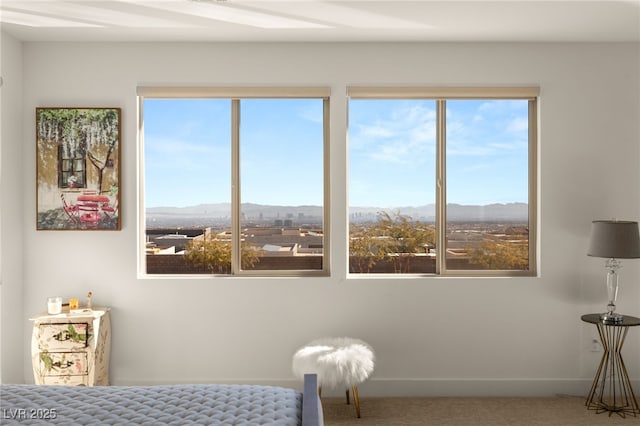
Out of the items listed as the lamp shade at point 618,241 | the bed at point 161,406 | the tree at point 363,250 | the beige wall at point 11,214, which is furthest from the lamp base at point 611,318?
the beige wall at point 11,214

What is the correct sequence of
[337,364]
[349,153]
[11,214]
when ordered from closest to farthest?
[337,364]
[11,214]
[349,153]

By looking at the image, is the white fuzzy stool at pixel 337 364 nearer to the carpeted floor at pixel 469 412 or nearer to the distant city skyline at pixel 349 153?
the carpeted floor at pixel 469 412

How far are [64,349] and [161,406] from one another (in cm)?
187

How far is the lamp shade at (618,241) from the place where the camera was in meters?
3.50

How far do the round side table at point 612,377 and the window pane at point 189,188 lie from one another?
284 centimetres

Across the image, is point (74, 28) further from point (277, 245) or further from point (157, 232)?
point (277, 245)

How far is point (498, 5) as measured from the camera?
329cm

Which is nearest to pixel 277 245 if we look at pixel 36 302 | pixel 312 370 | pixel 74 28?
pixel 312 370

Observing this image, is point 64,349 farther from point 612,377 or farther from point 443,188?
point 612,377

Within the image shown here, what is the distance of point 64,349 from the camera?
361 centimetres

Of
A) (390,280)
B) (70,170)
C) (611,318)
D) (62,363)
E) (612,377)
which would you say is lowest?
(612,377)

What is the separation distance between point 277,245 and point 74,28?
7.08ft

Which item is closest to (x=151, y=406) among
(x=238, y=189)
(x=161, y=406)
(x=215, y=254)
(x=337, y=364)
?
(x=161, y=406)

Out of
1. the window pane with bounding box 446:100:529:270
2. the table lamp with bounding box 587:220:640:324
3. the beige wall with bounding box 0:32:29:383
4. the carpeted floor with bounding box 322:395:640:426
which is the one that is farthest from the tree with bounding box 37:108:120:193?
the table lamp with bounding box 587:220:640:324
